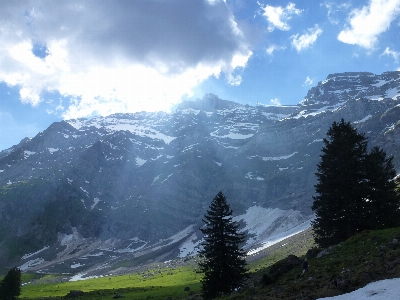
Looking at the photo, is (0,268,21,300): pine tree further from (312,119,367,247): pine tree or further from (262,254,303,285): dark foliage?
(312,119,367,247): pine tree

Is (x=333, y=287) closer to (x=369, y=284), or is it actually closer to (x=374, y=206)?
(x=369, y=284)

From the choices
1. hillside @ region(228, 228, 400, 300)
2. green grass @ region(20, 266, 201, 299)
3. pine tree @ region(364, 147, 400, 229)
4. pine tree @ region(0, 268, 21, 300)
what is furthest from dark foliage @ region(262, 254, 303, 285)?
pine tree @ region(0, 268, 21, 300)

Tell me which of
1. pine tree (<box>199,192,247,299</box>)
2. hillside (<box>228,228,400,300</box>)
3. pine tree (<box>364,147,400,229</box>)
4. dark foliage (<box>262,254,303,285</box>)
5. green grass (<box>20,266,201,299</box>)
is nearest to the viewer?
hillside (<box>228,228,400,300</box>)

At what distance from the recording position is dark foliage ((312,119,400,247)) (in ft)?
101

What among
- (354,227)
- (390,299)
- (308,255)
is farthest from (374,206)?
(390,299)

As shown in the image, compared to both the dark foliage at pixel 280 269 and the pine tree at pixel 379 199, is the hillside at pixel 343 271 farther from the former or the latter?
the pine tree at pixel 379 199

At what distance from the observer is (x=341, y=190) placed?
31484mm

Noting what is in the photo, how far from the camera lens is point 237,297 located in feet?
69.3

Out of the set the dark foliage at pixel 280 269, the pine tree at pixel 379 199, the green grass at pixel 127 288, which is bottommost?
the green grass at pixel 127 288

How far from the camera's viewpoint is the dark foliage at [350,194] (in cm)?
3081

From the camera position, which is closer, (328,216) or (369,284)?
(369,284)

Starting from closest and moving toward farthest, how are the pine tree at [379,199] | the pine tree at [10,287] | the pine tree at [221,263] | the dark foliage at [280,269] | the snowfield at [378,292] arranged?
the snowfield at [378,292], the dark foliage at [280,269], the pine tree at [221,263], the pine tree at [379,199], the pine tree at [10,287]

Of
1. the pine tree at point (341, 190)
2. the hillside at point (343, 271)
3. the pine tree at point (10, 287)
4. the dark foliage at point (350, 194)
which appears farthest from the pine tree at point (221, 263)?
the pine tree at point (10, 287)

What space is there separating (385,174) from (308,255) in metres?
15.6
